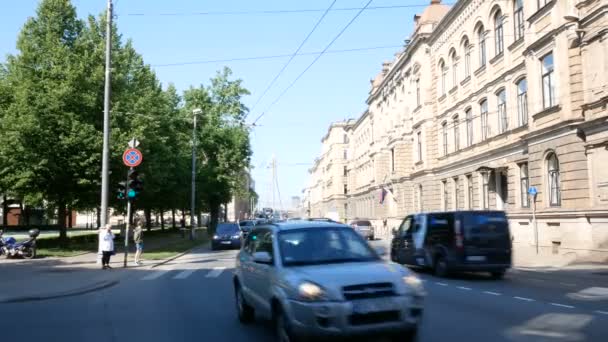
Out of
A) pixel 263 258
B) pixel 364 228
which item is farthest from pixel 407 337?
pixel 364 228

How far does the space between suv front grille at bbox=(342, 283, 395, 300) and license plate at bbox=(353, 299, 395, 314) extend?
65 millimetres

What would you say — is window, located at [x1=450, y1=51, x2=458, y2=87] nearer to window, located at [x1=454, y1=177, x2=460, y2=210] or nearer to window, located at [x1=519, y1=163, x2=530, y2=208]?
Result: window, located at [x1=454, y1=177, x2=460, y2=210]

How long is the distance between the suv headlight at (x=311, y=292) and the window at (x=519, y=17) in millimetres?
24291

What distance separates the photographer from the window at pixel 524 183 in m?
26.8

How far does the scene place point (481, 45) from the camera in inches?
1288

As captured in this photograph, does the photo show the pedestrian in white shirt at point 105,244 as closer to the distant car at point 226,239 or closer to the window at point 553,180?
the distant car at point 226,239

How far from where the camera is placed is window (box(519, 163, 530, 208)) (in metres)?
26.8

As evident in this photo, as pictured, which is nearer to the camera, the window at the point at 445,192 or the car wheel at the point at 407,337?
the car wheel at the point at 407,337

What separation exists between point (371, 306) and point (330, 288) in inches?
19.3

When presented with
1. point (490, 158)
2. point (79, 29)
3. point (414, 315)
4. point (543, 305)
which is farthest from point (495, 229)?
point (79, 29)

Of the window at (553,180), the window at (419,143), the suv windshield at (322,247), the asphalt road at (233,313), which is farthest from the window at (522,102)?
the suv windshield at (322,247)

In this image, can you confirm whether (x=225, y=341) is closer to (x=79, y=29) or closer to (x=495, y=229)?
(x=495, y=229)

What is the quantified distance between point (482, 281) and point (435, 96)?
27.8 metres

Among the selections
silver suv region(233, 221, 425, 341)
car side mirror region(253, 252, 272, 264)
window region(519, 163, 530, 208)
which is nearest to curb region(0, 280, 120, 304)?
silver suv region(233, 221, 425, 341)
